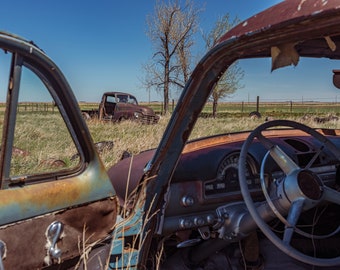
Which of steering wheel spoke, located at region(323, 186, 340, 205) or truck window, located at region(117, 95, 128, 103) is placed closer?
steering wheel spoke, located at region(323, 186, 340, 205)

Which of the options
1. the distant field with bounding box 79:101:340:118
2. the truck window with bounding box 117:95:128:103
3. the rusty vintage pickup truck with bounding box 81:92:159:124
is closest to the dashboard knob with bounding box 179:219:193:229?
the distant field with bounding box 79:101:340:118

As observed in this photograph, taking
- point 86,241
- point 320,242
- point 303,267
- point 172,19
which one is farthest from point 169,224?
point 172,19

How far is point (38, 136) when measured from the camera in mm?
2168

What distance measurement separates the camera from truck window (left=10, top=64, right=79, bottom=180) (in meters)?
1.70

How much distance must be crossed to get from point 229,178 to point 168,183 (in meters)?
0.69

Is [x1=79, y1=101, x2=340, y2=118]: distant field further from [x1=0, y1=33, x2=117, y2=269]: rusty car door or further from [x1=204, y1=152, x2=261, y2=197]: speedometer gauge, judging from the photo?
[x1=0, y1=33, x2=117, y2=269]: rusty car door

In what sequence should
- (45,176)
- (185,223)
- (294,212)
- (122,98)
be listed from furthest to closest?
1. (122,98)
2. (185,223)
3. (294,212)
4. (45,176)

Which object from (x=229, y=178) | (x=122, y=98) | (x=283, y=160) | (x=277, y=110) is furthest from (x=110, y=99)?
(x=277, y=110)

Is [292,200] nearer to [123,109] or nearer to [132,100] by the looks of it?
[123,109]

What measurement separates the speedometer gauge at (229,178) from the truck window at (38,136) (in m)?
0.93

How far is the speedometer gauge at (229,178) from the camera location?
2.52m

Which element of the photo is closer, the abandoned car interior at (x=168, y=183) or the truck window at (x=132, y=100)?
the abandoned car interior at (x=168, y=183)

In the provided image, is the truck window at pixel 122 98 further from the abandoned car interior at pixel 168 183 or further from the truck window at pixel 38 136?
the truck window at pixel 38 136

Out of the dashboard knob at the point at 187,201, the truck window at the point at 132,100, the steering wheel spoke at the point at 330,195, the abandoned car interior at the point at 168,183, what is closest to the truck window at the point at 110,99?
the truck window at the point at 132,100
